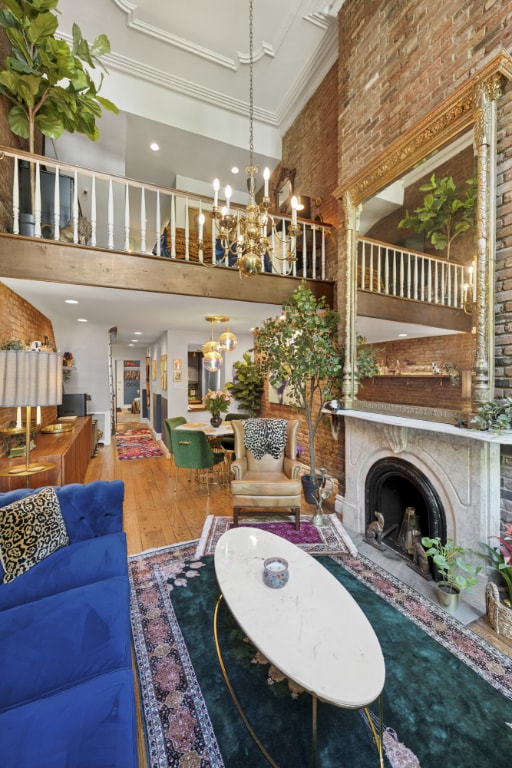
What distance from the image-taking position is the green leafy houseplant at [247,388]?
22.6 feet

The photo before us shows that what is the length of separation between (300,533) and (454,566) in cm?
133

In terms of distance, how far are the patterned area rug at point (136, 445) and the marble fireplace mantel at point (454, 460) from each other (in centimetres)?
470

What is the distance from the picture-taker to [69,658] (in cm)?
121

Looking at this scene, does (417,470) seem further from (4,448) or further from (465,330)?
(4,448)

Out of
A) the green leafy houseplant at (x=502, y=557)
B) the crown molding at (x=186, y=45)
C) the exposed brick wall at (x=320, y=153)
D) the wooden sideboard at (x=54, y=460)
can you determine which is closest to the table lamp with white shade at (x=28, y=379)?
the wooden sideboard at (x=54, y=460)

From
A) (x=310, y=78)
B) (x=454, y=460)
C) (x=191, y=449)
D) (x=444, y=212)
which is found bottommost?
(x=191, y=449)

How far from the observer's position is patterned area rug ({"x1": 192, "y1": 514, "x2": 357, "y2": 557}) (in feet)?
9.37

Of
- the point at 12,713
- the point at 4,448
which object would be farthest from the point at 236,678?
the point at 4,448

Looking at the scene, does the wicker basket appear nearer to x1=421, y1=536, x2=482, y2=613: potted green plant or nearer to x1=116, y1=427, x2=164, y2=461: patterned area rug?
x1=421, y1=536, x2=482, y2=613: potted green plant

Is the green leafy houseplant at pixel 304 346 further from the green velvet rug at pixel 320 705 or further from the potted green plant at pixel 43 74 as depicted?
the potted green plant at pixel 43 74

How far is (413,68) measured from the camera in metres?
2.84

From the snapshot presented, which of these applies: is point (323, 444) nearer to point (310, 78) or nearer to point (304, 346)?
point (304, 346)

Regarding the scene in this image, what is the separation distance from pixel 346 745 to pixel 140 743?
2.77ft

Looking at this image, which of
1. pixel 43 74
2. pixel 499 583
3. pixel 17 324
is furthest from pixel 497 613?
pixel 43 74
